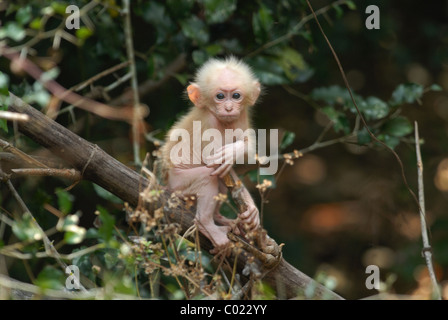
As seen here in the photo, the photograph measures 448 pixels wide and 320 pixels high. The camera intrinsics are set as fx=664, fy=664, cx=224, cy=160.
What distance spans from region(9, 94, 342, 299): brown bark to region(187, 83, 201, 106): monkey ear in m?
0.91

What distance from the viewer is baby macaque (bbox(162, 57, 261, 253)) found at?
4.21m

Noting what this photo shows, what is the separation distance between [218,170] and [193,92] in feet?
2.64

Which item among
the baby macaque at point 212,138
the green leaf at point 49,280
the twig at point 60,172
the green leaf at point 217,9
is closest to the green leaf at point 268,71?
the green leaf at point 217,9

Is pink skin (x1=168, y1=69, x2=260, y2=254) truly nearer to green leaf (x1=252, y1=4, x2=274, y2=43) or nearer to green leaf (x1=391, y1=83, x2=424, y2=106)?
green leaf (x1=252, y1=4, x2=274, y2=43)

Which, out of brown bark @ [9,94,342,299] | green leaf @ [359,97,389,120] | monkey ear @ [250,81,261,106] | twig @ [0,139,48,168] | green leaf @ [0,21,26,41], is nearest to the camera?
green leaf @ [0,21,26,41]

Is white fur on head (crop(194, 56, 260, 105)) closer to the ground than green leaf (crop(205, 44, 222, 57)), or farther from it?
closer to the ground

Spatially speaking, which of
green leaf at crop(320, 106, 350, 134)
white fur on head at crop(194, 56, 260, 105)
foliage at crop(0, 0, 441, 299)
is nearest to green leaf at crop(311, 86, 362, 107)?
foliage at crop(0, 0, 441, 299)

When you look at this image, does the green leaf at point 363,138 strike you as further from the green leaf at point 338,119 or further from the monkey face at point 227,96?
the monkey face at point 227,96

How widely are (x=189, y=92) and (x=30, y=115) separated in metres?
1.35

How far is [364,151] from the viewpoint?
8.78 m

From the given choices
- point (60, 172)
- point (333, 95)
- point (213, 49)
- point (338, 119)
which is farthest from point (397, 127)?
point (60, 172)

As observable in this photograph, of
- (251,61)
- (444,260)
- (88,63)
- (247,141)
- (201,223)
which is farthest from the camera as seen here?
(444,260)
